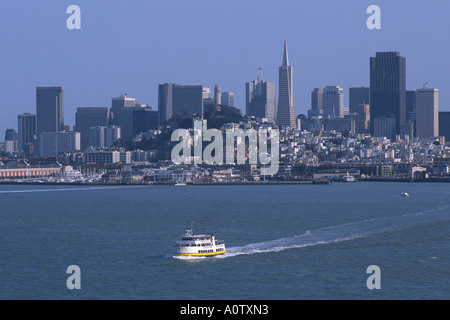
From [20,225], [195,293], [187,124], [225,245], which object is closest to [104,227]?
[20,225]

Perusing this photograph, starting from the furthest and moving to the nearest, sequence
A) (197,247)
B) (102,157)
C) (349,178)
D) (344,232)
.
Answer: (102,157) < (349,178) < (344,232) < (197,247)

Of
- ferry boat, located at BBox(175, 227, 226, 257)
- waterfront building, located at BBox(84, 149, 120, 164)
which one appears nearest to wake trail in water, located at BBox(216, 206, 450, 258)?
ferry boat, located at BBox(175, 227, 226, 257)

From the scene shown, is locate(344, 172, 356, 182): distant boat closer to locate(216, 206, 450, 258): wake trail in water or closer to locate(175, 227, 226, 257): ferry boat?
locate(216, 206, 450, 258): wake trail in water

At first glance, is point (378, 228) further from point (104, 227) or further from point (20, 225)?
point (20, 225)

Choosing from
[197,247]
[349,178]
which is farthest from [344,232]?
[349,178]

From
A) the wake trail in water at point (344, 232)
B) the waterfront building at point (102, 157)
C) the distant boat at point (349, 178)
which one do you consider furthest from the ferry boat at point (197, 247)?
the waterfront building at point (102, 157)

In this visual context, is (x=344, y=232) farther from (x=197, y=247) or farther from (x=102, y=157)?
(x=102, y=157)

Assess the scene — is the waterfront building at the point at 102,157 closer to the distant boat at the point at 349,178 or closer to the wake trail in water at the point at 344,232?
the distant boat at the point at 349,178

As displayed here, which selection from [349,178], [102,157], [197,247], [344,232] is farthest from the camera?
[102,157]
